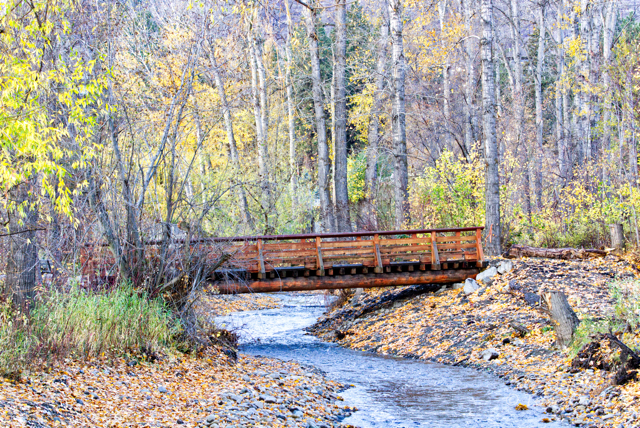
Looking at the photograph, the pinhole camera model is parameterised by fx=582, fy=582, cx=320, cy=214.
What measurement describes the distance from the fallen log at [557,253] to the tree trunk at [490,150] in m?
0.74

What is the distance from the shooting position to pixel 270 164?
79.8ft

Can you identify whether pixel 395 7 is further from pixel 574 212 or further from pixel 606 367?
pixel 606 367

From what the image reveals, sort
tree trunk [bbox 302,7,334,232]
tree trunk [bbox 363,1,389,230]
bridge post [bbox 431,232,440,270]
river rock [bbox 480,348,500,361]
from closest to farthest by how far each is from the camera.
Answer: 1. river rock [bbox 480,348,500,361]
2. bridge post [bbox 431,232,440,270]
3. tree trunk [bbox 302,7,334,232]
4. tree trunk [bbox 363,1,389,230]

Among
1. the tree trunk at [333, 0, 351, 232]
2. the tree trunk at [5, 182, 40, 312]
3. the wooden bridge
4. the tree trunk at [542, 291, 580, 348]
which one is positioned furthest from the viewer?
the tree trunk at [333, 0, 351, 232]

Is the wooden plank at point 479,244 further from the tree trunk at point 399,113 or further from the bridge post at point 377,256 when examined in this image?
the tree trunk at point 399,113

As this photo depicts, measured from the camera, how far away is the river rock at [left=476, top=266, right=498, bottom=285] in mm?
13935

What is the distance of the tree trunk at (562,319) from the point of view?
29.1 feet

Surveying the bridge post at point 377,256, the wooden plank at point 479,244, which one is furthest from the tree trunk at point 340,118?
the wooden plank at point 479,244

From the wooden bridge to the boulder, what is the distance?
14.0 inches

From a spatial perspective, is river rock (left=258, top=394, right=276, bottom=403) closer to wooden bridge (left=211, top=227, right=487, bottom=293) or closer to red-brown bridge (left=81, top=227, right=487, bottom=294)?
red-brown bridge (left=81, top=227, right=487, bottom=294)

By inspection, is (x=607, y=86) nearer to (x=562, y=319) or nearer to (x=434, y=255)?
(x=434, y=255)

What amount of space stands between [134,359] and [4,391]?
7.91 ft

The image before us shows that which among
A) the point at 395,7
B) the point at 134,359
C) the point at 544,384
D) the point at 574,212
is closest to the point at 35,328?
the point at 134,359

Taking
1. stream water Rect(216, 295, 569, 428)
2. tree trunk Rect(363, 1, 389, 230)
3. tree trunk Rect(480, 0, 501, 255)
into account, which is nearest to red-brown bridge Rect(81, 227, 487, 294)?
tree trunk Rect(480, 0, 501, 255)
